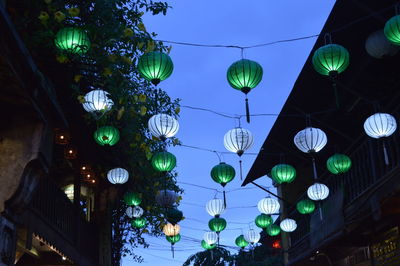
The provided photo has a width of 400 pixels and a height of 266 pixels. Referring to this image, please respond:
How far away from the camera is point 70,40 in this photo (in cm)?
862

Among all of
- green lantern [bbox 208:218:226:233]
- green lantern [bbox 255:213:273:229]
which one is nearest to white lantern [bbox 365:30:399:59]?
green lantern [bbox 208:218:226:233]

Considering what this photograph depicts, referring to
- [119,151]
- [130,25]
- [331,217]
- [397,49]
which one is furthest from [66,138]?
[397,49]

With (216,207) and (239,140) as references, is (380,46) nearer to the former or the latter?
(239,140)

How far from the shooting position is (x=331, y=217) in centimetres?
1302

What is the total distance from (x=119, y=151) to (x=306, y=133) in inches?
216

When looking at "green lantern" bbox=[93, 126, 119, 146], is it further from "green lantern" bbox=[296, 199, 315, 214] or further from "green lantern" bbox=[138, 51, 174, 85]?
"green lantern" bbox=[296, 199, 315, 214]

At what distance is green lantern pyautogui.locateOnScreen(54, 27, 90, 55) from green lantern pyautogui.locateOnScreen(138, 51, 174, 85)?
1.27 meters

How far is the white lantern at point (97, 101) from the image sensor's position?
978 cm

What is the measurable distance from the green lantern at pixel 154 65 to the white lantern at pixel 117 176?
5.12 metres

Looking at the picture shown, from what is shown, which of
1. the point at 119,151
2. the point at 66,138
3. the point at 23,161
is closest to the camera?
the point at 23,161

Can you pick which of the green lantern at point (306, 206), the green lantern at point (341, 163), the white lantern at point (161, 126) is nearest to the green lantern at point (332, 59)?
the green lantern at point (341, 163)

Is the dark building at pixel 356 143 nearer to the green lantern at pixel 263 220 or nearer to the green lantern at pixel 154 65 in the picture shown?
the green lantern at pixel 263 220

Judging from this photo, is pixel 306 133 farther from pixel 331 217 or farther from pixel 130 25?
pixel 130 25

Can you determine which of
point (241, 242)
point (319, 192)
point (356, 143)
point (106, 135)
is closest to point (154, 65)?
point (106, 135)
